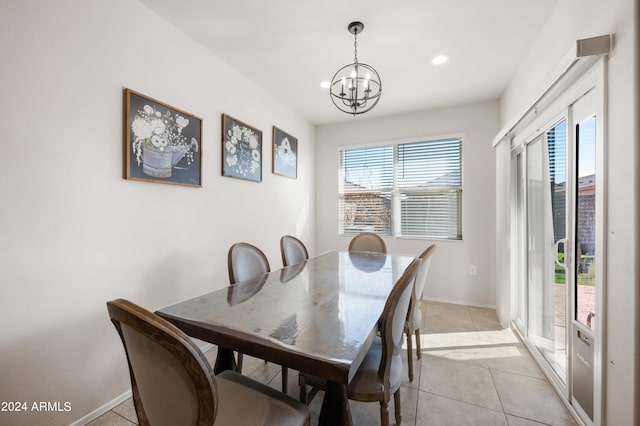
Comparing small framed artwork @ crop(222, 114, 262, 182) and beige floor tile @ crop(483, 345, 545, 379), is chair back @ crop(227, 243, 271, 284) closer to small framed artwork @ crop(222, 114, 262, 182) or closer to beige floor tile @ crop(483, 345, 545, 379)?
small framed artwork @ crop(222, 114, 262, 182)

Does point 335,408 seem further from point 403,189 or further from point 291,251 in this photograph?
point 403,189

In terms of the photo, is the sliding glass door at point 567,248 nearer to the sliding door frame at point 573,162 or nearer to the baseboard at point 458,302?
the sliding door frame at point 573,162

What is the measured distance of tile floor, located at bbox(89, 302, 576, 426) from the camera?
5.16ft

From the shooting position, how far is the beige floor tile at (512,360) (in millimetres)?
2029

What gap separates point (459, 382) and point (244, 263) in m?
1.80

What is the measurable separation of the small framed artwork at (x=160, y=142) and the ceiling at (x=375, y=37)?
721 millimetres

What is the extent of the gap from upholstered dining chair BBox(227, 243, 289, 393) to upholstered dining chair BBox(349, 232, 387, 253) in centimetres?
134

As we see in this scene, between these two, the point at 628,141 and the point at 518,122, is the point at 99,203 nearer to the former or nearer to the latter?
the point at 628,141

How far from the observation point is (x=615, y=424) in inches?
47.3

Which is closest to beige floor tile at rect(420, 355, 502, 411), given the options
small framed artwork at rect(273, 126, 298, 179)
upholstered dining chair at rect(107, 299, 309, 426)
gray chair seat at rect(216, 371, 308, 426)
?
gray chair seat at rect(216, 371, 308, 426)

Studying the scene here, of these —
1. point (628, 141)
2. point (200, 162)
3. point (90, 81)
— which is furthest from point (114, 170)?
point (628, 141)

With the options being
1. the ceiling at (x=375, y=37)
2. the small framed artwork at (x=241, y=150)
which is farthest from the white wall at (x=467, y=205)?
the small framed artwork at (x=241, y=150)

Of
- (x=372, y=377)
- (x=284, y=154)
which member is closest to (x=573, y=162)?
(x=372, y=377)

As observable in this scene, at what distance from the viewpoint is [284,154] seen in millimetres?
3537
